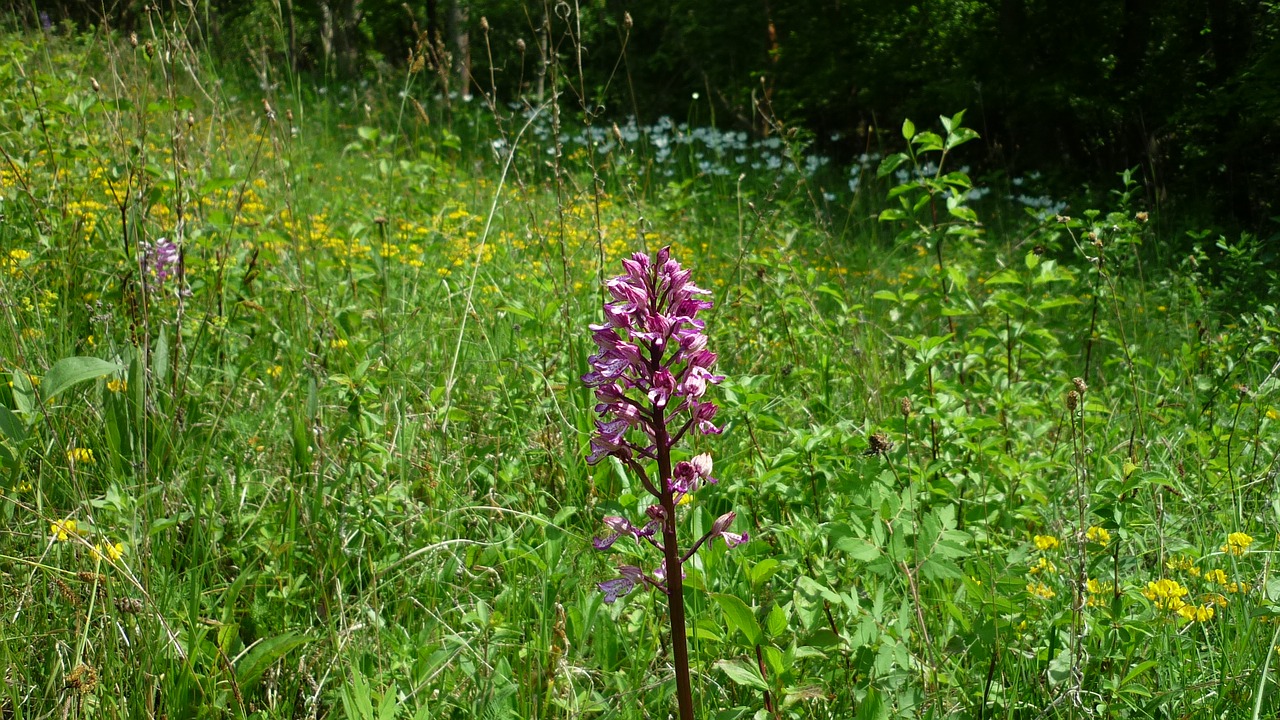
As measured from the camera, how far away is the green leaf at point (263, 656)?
165cm

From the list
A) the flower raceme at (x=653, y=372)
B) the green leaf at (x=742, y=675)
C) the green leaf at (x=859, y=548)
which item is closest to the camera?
the flower raceme at (x=653, y=372)

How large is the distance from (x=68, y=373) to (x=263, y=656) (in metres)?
0.73

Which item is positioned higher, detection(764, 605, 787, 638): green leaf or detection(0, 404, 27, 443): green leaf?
detection(0, 404, 27, 443): green leaf

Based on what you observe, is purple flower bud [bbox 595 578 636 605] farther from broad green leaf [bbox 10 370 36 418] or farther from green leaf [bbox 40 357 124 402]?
broad green leaf [bbox 10 370 36 418]

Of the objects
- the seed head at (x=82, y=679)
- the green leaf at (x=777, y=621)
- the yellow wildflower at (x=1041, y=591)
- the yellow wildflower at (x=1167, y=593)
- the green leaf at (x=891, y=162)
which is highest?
the green leaf at (x=891, y=162)

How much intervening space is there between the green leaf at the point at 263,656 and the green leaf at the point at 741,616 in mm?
786

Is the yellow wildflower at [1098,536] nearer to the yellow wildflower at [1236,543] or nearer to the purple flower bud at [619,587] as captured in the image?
the yellow wildflower at [1236,543]

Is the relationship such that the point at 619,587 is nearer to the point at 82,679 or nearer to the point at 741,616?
the point at 741,616

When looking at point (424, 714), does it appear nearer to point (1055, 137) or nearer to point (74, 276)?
point (74, 276)

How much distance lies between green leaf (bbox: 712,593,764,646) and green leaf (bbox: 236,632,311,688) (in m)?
0.79

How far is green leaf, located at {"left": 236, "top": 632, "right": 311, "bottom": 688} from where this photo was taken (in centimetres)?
165

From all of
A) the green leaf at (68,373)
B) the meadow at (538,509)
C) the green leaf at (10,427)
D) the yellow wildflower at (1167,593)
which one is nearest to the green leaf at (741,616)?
the meadow at (538,509)

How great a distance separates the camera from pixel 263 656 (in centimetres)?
166

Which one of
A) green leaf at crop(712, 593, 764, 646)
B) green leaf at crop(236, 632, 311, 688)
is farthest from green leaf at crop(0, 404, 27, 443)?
green leaf at crop(712, 593, 764, 646)
